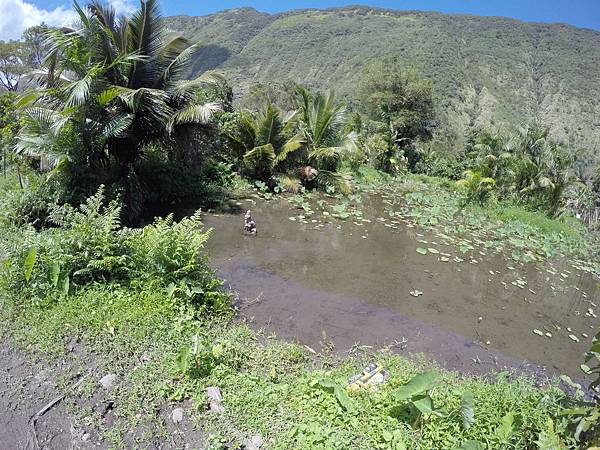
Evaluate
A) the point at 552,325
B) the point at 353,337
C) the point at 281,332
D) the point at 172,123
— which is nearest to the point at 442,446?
the point at 353,337

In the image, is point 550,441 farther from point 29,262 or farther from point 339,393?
point 29,262

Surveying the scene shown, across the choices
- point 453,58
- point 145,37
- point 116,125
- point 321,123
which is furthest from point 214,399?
point 453,58

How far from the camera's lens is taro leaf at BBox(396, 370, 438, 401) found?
2758mm

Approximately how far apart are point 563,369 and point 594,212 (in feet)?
48.3

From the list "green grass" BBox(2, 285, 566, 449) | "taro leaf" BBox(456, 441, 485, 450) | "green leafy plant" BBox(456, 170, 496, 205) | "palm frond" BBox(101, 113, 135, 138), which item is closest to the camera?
"taro leaf" BBox(456, 441, 485, 450)

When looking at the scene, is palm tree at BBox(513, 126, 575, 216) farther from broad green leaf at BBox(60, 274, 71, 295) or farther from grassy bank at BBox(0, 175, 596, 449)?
broad green leaf at BBox(60, 274, 71, 295)

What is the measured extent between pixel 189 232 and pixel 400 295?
10.3 feet

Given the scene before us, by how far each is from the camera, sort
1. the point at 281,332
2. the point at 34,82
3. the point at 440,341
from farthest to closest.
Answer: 1. the point at 34,82
2. the point at 440,341
3. the point at 281,332

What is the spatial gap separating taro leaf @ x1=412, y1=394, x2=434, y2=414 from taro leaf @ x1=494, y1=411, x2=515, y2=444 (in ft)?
1.60

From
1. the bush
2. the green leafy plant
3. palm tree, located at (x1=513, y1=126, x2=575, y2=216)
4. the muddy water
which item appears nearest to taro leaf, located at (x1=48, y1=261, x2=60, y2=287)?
the bush

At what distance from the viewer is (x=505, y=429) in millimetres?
2701

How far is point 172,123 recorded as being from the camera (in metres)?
7.43

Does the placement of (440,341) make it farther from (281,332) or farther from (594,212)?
(594,212)

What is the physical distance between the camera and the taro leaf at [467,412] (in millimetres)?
2732
